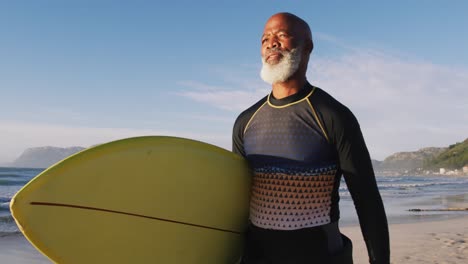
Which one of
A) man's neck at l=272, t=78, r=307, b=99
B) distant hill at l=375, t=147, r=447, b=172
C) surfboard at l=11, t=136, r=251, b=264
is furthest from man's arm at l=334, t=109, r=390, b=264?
distant hill at l=375, t=147, r=447, b=172

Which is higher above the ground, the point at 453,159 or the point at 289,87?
the point at 289,87

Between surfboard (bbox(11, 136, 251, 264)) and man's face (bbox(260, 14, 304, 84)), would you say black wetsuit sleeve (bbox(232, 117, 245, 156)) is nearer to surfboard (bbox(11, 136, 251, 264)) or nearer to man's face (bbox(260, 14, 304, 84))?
surfboard (bbox(11, 136, 251, 264))

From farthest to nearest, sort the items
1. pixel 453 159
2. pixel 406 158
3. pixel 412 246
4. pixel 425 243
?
pixel 406 158
pixel 453 159
pixel 425 243
pixel 412 246

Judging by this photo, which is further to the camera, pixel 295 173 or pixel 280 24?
pixel 280 24

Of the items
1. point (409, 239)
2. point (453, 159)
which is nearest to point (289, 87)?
point (409, 239)

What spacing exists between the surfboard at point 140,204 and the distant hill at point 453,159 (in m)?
100

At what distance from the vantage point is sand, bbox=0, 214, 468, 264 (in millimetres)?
6102

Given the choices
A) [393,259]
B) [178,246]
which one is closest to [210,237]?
[178,246]

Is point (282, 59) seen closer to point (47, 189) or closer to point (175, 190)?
point (175, 190)

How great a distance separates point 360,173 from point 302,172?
0.22 metres

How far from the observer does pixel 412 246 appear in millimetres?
7078

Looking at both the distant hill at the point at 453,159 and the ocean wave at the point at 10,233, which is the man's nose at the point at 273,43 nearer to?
the ocean wave at the point at 10,233

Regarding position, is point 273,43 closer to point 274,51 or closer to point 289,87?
point 274,51

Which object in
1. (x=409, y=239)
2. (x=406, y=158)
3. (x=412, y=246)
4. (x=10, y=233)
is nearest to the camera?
(x=412, y=246)
